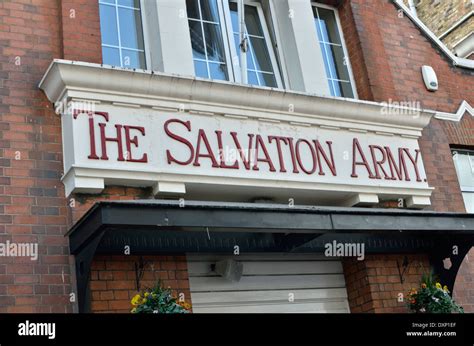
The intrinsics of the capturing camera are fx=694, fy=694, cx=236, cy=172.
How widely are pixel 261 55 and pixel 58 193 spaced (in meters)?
3.75

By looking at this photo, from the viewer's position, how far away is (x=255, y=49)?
30.9 ft

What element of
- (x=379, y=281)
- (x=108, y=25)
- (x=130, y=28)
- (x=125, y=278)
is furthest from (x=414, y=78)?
(x=125, y=278)

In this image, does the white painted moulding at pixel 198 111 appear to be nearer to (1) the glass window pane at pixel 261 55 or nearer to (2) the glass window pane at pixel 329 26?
(1) the glass window pane at pixel 261 55

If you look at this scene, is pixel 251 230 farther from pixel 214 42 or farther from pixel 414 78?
pixel 414 78

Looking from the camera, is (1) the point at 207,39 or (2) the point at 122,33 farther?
(1) the point at 207,39

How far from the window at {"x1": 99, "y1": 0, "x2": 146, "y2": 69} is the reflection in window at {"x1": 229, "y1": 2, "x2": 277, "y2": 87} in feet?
4.34

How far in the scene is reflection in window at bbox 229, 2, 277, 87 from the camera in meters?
9.12

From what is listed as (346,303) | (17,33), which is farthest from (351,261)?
(17,33)

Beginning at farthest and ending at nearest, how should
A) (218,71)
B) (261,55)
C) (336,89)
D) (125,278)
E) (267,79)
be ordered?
(336,89), (261,55), (267,79), (218,71), (125,278)

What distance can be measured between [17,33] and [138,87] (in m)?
1.43

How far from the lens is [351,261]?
8516 millimetres

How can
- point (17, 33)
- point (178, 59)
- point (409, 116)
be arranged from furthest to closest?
point (409, 116) → point (178, 59) → point (17, 33)
